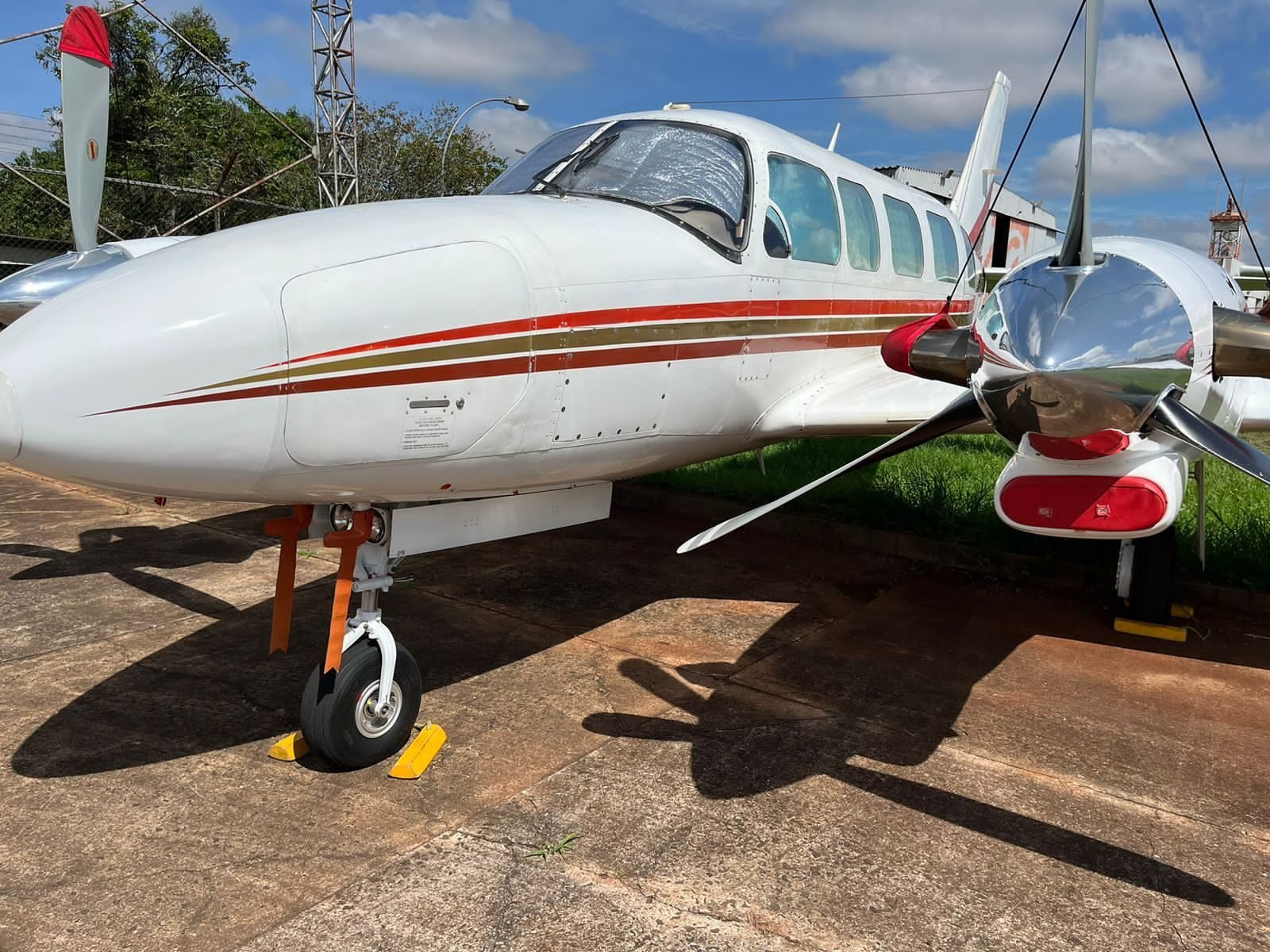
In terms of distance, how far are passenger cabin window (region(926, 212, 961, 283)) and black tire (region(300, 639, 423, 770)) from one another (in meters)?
5.20

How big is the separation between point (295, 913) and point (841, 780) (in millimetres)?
2073

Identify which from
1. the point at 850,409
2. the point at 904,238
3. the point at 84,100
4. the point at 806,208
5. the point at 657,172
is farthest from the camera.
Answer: the point at 84,100

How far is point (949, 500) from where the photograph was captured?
777 centimetres

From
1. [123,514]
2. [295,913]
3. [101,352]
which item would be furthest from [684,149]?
[123,514]

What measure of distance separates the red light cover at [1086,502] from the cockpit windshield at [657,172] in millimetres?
1859

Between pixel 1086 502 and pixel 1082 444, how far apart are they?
8.9 inches

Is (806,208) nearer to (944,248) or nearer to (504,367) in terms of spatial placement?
Result: (944,248)

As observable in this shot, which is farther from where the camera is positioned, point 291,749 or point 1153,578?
point 1153,578

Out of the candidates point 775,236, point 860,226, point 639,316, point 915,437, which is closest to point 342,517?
point 639,316

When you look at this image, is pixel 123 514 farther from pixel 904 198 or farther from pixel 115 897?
pixel 904 198

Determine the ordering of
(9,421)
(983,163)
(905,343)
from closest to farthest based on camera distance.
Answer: (9,421), (905,343), (983,163)

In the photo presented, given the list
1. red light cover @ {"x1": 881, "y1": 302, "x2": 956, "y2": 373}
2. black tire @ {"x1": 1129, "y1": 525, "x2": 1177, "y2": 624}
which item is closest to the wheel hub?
red light cover @ {"x1": 881, "y1": 302, "x2": 956, "y2": 373}

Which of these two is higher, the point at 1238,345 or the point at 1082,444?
the point at 1238,345

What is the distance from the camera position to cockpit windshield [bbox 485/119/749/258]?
4629 mm
